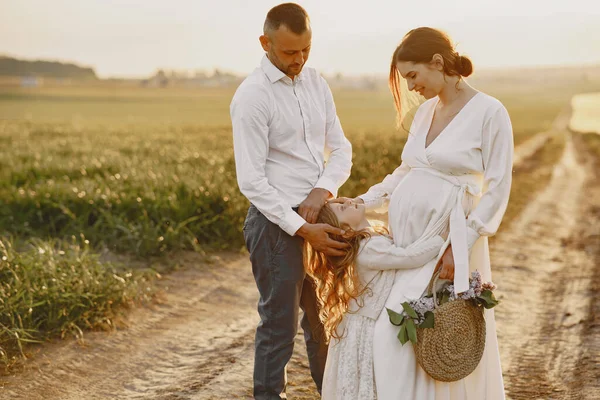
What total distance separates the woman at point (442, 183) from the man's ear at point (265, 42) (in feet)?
1.97

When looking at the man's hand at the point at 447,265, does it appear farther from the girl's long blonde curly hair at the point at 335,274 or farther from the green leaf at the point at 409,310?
the girl's long blonde curly hair at the point at 335,274

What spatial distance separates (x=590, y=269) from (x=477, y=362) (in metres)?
4.84

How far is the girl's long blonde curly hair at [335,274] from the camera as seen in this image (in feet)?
11.7

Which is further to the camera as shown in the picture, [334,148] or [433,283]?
[334,148]

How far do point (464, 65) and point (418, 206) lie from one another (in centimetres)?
68

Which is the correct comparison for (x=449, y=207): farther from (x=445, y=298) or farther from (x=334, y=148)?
(x=334, y=148)

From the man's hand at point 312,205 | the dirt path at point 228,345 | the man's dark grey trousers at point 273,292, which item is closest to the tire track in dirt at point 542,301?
the dirt path at point 228,345

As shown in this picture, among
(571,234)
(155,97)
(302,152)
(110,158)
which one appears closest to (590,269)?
(571,234)

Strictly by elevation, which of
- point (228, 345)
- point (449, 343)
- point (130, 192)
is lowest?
point (228, 345)

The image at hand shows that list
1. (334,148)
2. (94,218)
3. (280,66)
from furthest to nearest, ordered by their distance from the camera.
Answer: (94,218) → (334,148) → (280,66)

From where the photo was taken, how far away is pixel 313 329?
4.07 meters

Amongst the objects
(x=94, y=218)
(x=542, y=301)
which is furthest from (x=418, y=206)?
(x=94, y=218)

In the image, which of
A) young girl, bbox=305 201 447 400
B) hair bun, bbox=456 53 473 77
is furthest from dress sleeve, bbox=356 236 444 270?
hair bun, bbox=456 53 473 77

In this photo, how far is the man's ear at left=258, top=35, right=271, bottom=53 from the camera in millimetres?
3504
